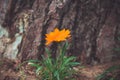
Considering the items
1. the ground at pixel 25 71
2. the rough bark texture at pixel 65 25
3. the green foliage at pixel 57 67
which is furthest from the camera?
the rough bark texture at pixel 65 25

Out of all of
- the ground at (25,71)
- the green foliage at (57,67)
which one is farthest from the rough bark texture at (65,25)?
the green foliage at (57,67)

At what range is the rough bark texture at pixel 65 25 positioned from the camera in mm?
4801

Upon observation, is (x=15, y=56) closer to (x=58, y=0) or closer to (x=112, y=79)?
(x=58, y=0)

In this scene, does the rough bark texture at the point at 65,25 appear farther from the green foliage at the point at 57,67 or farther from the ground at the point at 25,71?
the green foliage at the point at 57,67

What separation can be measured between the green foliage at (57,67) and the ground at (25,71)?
0.15 m

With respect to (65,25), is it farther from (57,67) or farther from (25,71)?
(25,71)

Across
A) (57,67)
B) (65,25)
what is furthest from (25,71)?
(65,25)

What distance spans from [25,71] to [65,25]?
0.80 m

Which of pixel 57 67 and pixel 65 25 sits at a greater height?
pixel 65 25

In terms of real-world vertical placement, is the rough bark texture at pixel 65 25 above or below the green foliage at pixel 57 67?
above

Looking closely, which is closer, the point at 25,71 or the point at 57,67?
the point at 57,67

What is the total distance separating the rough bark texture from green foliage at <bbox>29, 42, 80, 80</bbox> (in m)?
0.30

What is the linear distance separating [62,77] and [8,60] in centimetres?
88

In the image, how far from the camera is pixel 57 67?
446 cm
